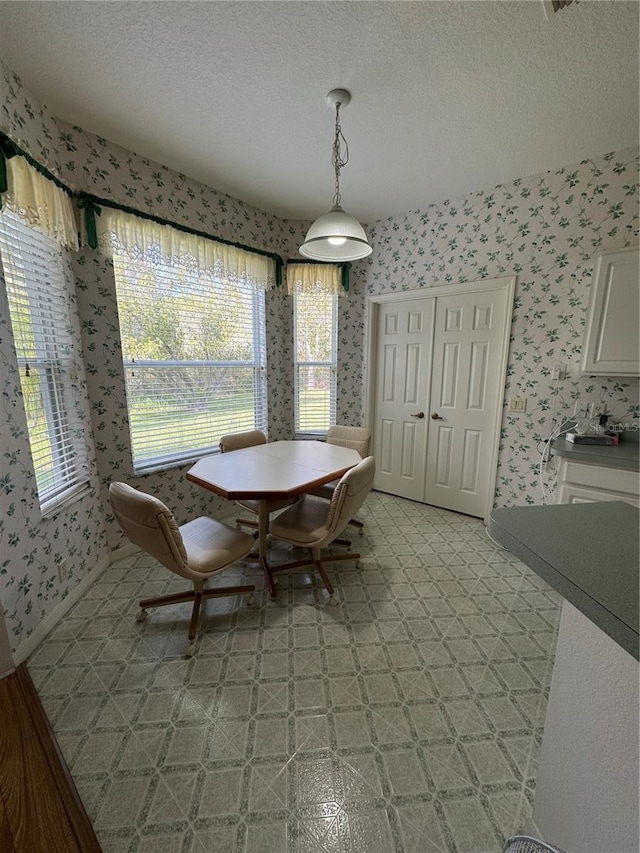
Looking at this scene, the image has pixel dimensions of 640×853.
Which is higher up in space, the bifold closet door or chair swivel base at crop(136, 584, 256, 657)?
the bifold closet door

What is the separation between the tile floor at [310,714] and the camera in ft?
3.55

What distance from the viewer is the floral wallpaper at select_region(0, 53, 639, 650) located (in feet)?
5.52

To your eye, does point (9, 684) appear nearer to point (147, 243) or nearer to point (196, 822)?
point (196, 822)

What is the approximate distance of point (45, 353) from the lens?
A: 1.90 m

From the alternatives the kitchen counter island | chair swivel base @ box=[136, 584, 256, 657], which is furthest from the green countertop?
chair swivel base @ box=[136, 584, 256, 657]

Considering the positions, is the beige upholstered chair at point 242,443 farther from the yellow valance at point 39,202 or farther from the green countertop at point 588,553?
the green countertop at point 588,553

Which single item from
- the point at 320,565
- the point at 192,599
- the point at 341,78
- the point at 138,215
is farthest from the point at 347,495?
the point at 138,215

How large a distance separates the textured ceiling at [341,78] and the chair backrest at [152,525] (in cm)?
199

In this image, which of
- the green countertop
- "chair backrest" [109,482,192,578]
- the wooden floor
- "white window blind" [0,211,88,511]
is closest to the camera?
the green countertop

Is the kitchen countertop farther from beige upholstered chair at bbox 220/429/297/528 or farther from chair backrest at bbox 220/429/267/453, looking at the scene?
chair backrest at bbox 220/429/267/453

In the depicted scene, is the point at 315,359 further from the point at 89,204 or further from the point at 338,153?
the point at 89,204

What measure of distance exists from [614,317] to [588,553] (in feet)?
7.02

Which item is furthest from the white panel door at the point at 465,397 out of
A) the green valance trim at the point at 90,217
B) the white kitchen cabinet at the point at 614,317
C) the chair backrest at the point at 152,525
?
the green valance trim at the point at 90,217

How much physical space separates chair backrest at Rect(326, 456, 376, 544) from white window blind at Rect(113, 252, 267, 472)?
5.03ft
